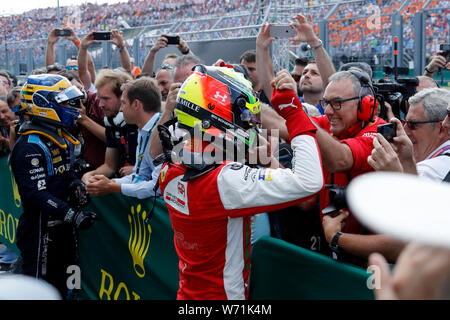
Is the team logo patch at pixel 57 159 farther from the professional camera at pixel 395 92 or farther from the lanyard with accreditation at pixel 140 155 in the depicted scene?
the professional camera at pixel 395 92

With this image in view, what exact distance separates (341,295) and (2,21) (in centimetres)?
2434

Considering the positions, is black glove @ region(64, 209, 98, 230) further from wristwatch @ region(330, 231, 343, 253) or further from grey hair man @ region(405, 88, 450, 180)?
grey hair man @ region(405, 88, 450, 180)

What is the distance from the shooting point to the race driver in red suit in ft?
7.15

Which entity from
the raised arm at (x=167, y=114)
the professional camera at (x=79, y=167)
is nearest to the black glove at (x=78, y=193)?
the professional camera at (x=79, y=167)

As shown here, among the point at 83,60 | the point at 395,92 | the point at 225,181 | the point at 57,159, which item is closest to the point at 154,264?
the point at 57,159

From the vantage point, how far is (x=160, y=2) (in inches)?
1093

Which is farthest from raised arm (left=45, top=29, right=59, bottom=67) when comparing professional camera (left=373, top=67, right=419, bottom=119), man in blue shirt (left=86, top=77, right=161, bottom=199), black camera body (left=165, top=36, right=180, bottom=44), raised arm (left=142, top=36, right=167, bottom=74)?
professional camera (left=373, top=67, right=419, bottom=119)

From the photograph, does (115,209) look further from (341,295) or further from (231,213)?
(341,295)

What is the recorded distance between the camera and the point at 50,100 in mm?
4070

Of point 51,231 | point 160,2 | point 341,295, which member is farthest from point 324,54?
point 160,2

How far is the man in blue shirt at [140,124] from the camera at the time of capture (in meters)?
3.86

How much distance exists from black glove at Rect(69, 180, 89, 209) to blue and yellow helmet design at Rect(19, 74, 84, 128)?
20.1 inches

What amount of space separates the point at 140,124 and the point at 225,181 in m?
2.00

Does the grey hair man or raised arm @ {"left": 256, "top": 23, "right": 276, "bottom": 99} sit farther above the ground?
raised arm @ {"left": 256, "top": 23, "right": 276, "bottom": 99}
